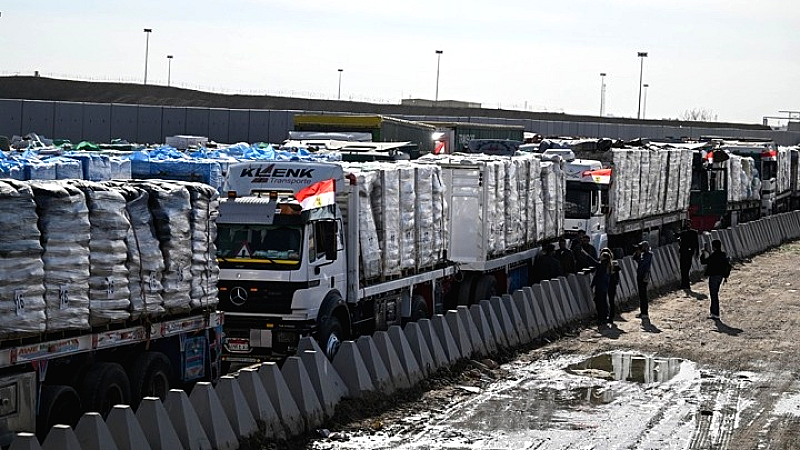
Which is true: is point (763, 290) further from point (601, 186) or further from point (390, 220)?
point (390, 220)

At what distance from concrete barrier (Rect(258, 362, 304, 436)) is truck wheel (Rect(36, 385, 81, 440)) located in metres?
2.21

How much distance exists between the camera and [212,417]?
15.0 m

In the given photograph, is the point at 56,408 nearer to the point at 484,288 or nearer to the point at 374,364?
the point at 374,364

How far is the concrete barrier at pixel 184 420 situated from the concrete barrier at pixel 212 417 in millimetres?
287

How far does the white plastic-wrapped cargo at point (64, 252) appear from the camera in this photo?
14.6 meters

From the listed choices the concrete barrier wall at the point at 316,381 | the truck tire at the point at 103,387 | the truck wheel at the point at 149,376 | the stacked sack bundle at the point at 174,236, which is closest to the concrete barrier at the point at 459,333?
the concrete barrier wall at the point at 316,381

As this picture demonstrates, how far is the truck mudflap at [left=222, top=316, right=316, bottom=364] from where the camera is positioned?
2027cm

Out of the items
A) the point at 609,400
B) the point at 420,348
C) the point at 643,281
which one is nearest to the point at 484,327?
the point at 420,348

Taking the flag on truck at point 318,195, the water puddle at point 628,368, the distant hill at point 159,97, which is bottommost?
the water puddle at point 628,368

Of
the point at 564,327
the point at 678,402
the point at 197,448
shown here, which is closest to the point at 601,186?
the point at 564,327

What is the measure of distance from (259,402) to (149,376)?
1486 mm

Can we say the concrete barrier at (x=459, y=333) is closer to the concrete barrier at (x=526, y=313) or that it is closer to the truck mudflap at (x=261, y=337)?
the truck mudflap at (x=261, y=337)

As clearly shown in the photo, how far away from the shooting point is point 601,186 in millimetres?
37812

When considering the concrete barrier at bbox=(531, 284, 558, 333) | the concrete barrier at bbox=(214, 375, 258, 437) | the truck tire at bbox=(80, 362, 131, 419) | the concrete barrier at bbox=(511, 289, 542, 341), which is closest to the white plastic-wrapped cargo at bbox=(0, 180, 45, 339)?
the truck tire at bbox=(80, 362, 131, 419)
